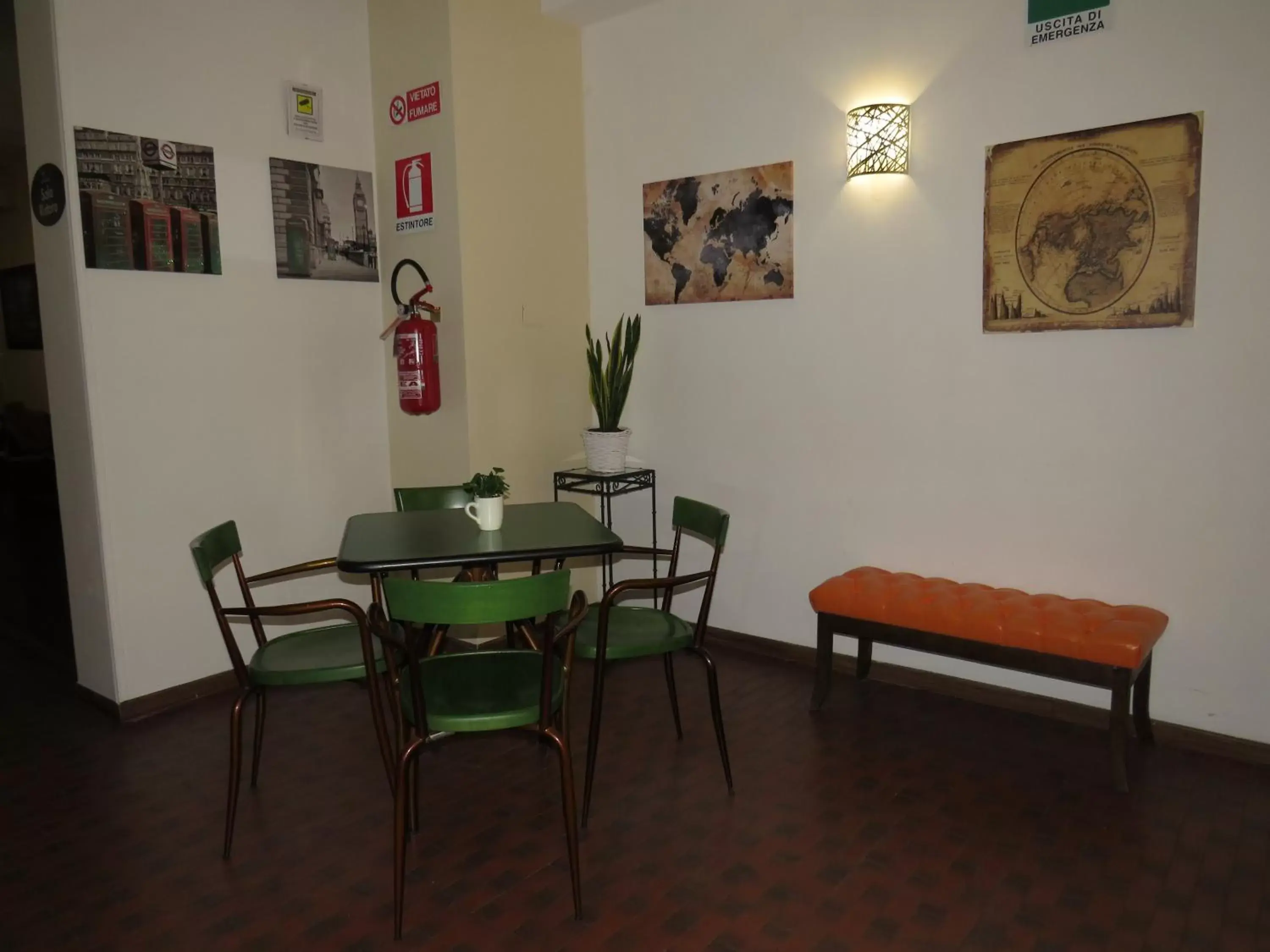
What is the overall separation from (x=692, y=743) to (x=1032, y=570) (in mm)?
1510

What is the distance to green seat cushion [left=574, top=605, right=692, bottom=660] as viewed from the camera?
2992 mm

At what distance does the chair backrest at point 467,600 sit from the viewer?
7.62ft

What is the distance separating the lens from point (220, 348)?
4.03 m

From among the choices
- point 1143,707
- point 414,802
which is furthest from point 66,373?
point 1143,707

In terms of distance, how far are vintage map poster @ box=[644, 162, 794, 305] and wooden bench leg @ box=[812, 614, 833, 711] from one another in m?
1.51

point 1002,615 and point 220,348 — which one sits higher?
point 220,348

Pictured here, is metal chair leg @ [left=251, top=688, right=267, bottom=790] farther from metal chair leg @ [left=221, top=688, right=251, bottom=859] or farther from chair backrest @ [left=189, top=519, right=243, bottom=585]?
chair backrest @ [left=189, top=519, right=243, bottom=585]

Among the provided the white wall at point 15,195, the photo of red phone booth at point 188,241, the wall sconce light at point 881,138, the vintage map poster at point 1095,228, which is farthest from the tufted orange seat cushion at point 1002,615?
the white wall at point 15,195

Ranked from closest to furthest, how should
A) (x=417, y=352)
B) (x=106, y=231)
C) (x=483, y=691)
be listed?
(x=483, y=691) → (x=106, y=231) → (x=417, y=352)

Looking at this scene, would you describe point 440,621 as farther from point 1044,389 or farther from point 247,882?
point 1044,389

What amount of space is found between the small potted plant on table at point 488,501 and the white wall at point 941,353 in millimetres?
1717

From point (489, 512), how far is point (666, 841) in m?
1.17

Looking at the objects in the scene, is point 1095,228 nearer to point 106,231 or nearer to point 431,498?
point 431,498

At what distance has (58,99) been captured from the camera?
11.4ft
